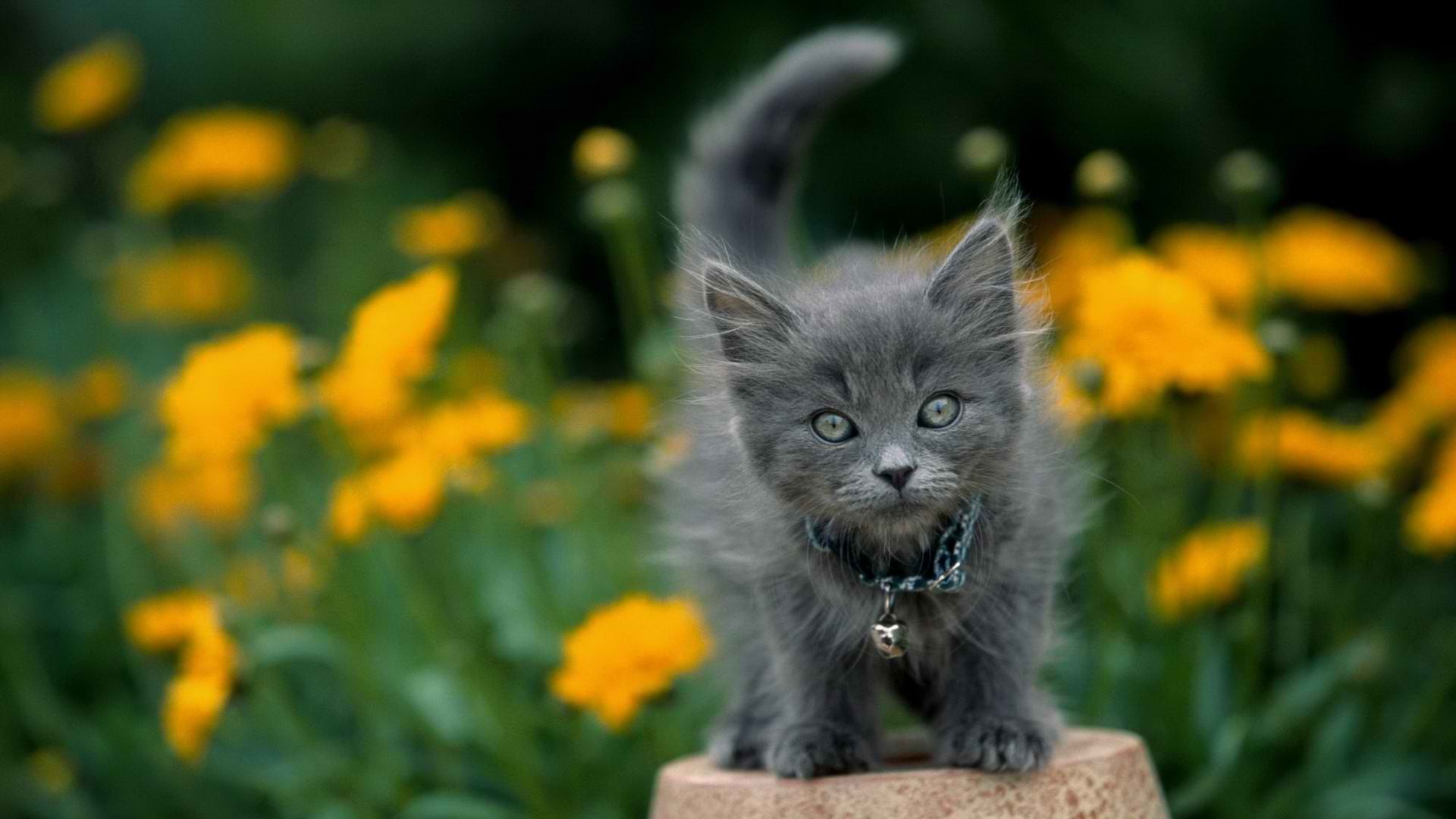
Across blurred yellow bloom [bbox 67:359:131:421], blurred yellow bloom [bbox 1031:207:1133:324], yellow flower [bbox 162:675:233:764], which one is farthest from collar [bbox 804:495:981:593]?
blurred yellow bloom [bbox 67:359:131:421]

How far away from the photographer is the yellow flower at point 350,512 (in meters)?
3.25

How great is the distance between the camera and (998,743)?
2.35 metres

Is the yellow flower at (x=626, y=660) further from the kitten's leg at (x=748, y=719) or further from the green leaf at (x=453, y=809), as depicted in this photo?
the green leaf at (x=453, y=809)

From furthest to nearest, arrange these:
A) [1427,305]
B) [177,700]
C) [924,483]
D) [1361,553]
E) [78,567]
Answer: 1. [1427,305]
2. [78,567]
3. [1361,553]
4. [177,700]
5. [924,483]

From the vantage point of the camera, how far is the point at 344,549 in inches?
141

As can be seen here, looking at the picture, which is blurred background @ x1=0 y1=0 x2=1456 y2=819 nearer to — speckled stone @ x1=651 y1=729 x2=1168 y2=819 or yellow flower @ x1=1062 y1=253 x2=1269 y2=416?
yellow flower @ x1=1062 y1=253 x2=1269 y2=416

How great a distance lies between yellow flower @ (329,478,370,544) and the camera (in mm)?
3248

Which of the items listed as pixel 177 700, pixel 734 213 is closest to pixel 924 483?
pixel 734 213

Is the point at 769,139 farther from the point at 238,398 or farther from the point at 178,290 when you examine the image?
the point at 178,290

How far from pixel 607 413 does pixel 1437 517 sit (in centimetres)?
176

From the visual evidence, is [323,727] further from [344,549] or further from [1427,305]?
[1427,305]

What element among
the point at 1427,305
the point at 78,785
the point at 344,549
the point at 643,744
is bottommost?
the point at 78,785

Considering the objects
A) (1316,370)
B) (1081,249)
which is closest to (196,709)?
(1081,249)

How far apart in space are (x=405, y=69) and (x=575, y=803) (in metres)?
3.23
